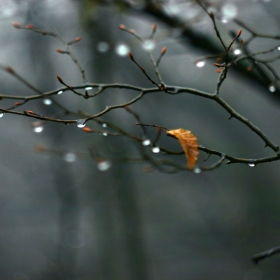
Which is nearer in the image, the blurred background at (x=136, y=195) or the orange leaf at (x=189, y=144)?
the orange leaf at (x=189, y=144)

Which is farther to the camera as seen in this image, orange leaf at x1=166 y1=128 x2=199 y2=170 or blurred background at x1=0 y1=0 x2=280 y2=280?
blurred background at x1=0 y1=0 x2=280 y2=280

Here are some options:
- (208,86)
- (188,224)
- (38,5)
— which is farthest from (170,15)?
(188,224)

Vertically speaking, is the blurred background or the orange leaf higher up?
the blurred background

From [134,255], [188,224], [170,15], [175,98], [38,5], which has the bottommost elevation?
[134,255]

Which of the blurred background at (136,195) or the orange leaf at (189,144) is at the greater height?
the blurred background at (136,195)

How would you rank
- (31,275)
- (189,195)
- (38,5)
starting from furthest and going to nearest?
(189,195), (31,275), (38,5)

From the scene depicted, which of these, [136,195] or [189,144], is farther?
[136,195]

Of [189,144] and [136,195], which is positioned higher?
[136,195]

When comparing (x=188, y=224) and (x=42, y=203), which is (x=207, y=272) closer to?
(x=188, y=224)
